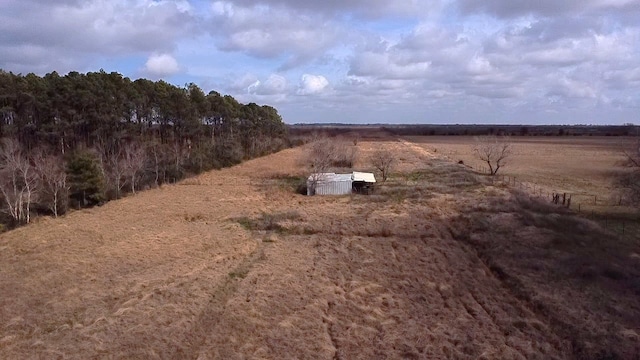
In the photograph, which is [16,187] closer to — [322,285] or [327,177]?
[322,285]

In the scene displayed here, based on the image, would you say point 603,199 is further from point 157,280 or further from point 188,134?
point 188,134

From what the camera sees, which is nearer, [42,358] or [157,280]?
[42,358]

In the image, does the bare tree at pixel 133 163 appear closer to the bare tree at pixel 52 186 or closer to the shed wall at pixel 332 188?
the bare tree at pixel 52 186

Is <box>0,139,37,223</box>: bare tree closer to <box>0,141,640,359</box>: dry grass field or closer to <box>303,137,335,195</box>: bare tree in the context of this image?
<box>0,141,640,359</box>: dry grass field

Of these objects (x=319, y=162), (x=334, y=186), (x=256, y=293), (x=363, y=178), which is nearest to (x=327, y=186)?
(x=334, y=186)

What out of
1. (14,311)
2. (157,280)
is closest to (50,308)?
(14,311)
